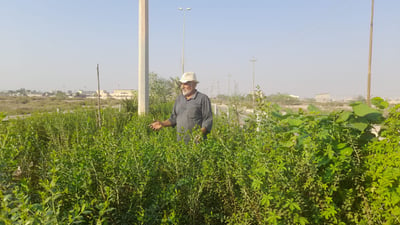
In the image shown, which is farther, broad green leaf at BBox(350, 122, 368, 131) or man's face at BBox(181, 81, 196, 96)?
man's face at BBox(181, 81, 196, 96)

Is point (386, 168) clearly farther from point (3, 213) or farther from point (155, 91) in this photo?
point (155, 91)

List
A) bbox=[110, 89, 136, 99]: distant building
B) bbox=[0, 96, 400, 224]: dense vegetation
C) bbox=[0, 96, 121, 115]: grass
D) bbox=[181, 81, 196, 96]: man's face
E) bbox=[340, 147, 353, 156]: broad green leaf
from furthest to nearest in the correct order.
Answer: bbox=[110, 89, 136, 99]: distant building < bbox=[0, 96, 121, 115]: grass < bbox=[181, 81, 196, 96]: man's face < bbox=[340, 147, 353, 156]: broad green leaf < bbox=[0, 96, 400, 224]: dense vegetation

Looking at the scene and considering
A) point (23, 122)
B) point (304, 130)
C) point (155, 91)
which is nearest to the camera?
point (304, 130)

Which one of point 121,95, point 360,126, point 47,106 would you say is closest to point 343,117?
point 360,126

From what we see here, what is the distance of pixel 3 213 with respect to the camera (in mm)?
1068

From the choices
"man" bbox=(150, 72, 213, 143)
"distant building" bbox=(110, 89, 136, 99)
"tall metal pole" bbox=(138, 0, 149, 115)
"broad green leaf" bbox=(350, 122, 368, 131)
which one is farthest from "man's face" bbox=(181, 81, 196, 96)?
"distant building" bbox=(110, 89, 136, 99)

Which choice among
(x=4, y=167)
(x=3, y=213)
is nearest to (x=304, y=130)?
(x=3, y=213)

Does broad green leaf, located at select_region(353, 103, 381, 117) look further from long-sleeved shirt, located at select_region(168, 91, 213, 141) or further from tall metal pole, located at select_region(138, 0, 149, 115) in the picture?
tall metal pole, located at select_region(138, 0, 149, 115)

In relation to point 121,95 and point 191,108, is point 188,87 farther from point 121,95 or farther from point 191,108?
point 121,95

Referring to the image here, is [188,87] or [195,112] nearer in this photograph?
[195,112]

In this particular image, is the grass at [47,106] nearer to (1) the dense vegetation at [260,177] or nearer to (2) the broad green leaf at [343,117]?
(1) the dense vegetation at [260,177]

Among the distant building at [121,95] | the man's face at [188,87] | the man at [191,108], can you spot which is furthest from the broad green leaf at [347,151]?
the distant building at [121,95]

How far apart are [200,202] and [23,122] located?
5.85 m

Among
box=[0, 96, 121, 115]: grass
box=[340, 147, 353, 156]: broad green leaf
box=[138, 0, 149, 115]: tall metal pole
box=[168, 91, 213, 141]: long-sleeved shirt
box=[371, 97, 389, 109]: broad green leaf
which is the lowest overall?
box=[0, 96, 121, 115]: grass
